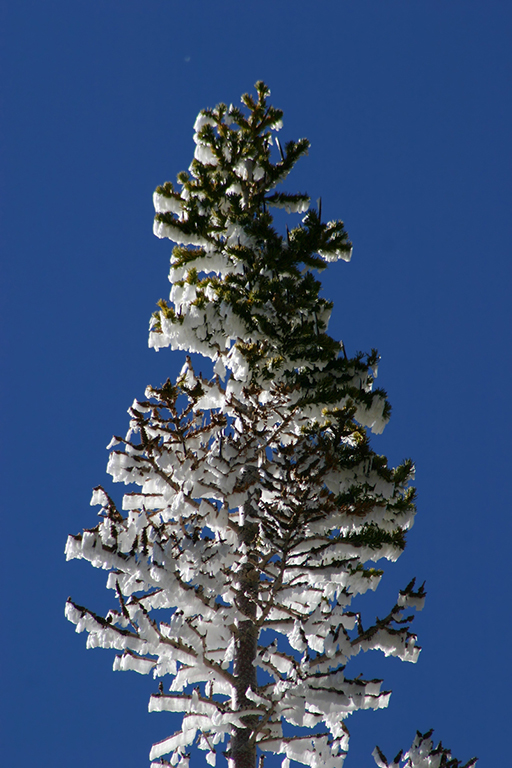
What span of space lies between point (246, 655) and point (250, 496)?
2.07m

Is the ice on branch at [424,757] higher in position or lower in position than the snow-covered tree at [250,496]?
lower

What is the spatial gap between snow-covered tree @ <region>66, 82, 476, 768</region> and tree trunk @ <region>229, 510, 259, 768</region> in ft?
0.09

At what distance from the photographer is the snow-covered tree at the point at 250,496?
26.0ft

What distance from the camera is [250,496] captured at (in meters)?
9.65

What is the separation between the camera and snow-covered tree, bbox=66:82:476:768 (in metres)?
7.93

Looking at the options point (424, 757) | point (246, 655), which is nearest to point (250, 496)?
point (246, 655)

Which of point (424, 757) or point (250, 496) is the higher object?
point (250, 496)

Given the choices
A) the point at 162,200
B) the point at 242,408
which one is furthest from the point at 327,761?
the point at 162,200

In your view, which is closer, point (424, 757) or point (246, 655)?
point (424, 757)

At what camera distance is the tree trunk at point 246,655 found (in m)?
8.36

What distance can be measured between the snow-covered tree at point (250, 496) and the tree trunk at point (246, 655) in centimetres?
3

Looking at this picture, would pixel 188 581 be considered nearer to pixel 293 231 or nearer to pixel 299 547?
pixel 299 547

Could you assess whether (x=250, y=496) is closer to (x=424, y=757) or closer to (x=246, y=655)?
(x=246, y=655)

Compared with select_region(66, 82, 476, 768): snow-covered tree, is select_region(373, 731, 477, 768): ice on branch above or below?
below
